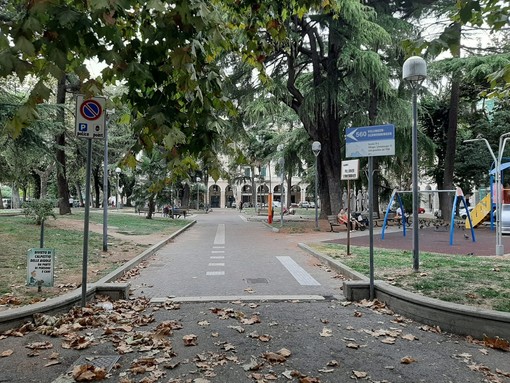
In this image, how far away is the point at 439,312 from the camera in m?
5.38

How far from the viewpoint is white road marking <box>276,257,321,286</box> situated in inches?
332

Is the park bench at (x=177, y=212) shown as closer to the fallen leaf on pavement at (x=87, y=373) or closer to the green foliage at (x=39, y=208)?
the green foliage at (x=39, y=208)

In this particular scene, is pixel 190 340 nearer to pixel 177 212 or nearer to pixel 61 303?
pixel 61 303

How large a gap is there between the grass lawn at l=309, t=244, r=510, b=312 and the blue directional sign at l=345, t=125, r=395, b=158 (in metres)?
2.21

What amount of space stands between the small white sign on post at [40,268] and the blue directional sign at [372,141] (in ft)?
16.5

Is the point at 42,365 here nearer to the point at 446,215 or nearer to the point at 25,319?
the point at 25,319

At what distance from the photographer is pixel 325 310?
626cm

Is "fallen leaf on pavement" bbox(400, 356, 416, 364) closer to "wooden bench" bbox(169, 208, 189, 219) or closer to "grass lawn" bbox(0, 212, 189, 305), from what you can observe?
"grass lawn" bbox(0, 212, 189, 305)

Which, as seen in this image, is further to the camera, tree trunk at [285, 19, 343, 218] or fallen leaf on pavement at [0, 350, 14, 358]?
tree trunk at [285, 19, 343, 218]

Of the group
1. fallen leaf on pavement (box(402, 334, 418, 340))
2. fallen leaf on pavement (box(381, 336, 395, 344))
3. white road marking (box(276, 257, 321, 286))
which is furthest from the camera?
white road marking (box(276, 257, 321, 286))

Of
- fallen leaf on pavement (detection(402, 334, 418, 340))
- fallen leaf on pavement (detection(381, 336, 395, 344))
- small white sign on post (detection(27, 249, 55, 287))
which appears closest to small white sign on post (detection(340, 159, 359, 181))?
fallen leaf on pavement (detection(402, 334, 418, 340))

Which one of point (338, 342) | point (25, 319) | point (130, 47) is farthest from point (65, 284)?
point (130, 47)

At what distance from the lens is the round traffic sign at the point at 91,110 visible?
6078mm

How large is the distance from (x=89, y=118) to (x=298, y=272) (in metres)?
5.59
